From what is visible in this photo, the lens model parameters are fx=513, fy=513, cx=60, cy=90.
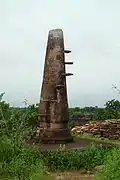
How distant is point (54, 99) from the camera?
18672 millimetres

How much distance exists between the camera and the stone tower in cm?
1855

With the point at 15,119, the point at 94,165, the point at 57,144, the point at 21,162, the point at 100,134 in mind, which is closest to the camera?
the point at 21,162

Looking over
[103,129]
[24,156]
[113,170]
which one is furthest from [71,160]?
[103,129]

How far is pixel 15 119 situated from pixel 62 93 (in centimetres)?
561

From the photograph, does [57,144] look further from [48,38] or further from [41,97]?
[48,38]

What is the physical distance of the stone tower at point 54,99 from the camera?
18.5 m

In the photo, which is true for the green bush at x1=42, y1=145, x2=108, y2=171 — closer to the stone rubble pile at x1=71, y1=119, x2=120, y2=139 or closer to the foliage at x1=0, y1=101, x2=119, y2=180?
the foliage at x1=0, y1=101, x2=119, y2=180

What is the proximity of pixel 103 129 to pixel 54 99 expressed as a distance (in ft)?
12.7

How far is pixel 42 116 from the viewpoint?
18.8 meters

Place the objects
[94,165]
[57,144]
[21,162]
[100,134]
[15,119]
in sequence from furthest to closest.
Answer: [100,134] → [57,144] → [94,165] → [15,119] → [21,162]

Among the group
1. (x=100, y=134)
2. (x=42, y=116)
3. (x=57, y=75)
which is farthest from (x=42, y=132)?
(x=100, y=134)

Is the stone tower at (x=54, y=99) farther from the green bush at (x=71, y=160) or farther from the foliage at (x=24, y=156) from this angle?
the green bush at (x=71, y=160)

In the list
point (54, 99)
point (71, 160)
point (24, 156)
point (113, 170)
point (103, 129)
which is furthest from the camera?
point (103, 129)

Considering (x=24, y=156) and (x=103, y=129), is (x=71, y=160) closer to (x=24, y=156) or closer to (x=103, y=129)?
(x=24, y=156)
